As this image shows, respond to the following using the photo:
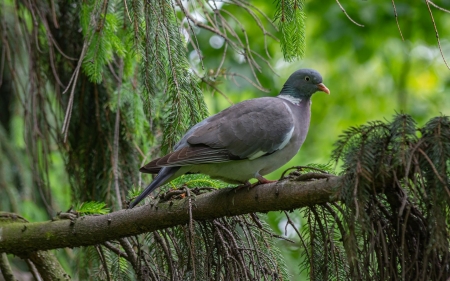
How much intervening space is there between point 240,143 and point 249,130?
9 centimetres

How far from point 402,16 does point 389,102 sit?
294cm

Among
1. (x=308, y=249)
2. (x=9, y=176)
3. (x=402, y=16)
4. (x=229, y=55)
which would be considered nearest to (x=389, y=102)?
(x=402, y=16)

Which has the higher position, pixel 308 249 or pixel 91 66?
pixel 91 66

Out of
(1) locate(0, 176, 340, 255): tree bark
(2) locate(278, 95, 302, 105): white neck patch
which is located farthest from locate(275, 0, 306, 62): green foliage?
(2) locate(278, 95, 302, 105): white neck patch

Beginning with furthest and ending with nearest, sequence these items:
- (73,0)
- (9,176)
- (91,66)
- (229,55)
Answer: (229,55), (9,176), (73,0), (91,66)

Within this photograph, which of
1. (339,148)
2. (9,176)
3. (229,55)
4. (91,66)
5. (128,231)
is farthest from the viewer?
(229,55)

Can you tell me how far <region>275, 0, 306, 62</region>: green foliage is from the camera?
2354 millimetres

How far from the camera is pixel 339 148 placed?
1.86 m

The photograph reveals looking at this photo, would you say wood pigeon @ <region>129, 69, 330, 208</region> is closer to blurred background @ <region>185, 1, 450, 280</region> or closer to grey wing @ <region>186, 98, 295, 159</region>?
grey wing @ <region>186, 98, 295, 159</region>

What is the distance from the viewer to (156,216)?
7.87 ft

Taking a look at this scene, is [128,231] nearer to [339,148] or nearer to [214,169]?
[214,169]

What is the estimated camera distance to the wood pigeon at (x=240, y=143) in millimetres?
2842

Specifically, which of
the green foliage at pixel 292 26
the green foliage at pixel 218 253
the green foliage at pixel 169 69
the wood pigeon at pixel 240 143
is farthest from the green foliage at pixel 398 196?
the wood pigeon at pixel 240 143

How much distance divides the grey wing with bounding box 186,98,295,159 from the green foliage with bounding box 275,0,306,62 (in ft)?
1.54
